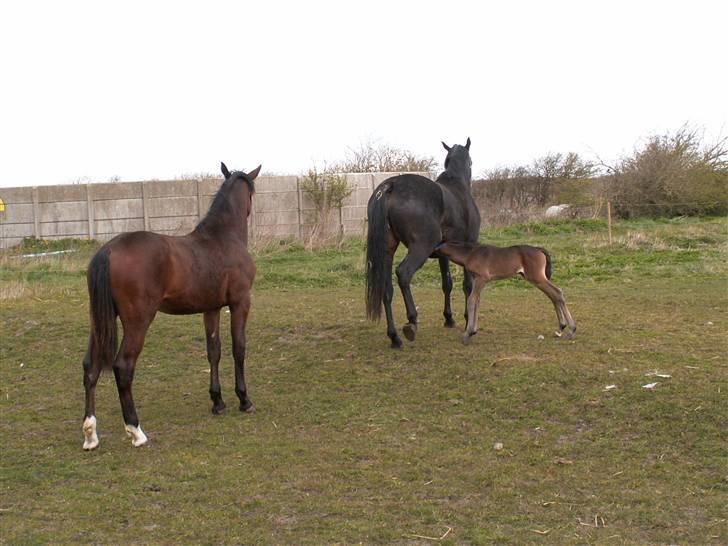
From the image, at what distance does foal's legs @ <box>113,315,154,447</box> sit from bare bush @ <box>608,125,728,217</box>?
24.3 metres

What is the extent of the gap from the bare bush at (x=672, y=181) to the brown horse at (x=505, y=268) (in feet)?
66.2

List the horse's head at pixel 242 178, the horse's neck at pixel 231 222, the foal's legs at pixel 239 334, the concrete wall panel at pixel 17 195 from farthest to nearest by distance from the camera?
the concrete wall panel at pixel 17 195 < the horse's head at pixel 242 178 < the horse's neck at pixel 231 222 < the foal's legs at pixel 239 334

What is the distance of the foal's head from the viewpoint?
10.3 meters

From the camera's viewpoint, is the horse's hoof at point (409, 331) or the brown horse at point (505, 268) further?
the brown horse at point (505, 268)

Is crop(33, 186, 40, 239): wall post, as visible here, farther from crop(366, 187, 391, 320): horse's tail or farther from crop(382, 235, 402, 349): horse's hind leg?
crop(382, 235, 402, 349): horse's hind leg

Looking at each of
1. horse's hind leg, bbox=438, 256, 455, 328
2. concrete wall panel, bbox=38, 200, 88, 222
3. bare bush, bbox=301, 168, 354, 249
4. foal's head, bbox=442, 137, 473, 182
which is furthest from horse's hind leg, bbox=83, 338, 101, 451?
concrete wall panel, bbox=38, 200, 88, 222

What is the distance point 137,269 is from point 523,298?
25.5ft

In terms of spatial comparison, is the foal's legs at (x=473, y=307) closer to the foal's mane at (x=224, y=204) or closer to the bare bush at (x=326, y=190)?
the foal's mane at (x=224, y=204)

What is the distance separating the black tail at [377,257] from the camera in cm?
891

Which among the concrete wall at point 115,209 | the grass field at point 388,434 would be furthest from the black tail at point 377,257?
the concrete wall at point 115,209

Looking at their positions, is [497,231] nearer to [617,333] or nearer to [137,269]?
[617,333]

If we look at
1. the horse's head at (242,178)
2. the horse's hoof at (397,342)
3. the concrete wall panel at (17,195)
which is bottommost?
the horse's hoof at (397,342)

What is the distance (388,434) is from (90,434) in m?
2.34

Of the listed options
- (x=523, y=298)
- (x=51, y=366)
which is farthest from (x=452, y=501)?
(x=523, y=298)
